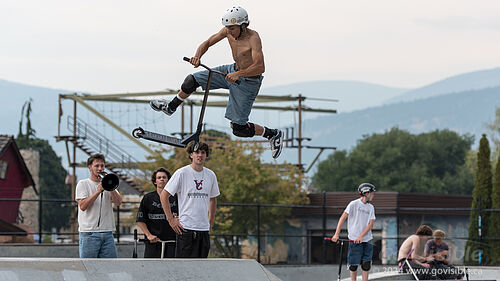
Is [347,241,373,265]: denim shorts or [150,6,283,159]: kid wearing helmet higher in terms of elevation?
[150,6,283,159]: kid wearing helmet

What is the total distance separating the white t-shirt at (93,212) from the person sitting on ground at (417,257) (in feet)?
20.9

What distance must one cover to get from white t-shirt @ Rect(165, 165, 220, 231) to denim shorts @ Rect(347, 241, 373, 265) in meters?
4.59

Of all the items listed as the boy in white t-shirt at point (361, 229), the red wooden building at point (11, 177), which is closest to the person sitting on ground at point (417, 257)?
the boy in white t-shirt at point (361, 229)

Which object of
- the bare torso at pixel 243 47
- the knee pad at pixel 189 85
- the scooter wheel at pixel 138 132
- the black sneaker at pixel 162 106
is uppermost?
the bare torso at pixel 243 47

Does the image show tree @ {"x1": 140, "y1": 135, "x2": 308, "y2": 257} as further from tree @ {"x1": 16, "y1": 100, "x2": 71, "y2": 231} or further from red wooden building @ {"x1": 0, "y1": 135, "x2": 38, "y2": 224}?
tree @ {"x1": 16, "y1": 100, "x2": 71, "y2": 231}

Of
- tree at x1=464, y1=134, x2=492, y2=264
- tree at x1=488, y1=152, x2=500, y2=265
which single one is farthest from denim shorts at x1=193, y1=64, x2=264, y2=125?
tree at x1=488, y1=152, x2=500, y2=265

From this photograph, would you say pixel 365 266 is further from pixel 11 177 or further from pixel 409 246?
pixel 11 177

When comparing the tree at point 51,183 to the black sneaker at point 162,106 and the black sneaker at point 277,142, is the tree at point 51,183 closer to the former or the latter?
the black sneaker at point 277,142

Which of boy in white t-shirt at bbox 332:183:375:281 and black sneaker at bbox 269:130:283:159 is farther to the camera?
boy in white t-shirt at bbox 332:183:375:281

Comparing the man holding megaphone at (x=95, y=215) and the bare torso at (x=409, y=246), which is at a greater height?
the man holding megaphone at (x=95, y=215)

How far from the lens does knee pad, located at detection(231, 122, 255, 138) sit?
33.4 feet

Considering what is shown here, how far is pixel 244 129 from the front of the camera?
1024 centimetres

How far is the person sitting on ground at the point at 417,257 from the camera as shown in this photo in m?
14.0

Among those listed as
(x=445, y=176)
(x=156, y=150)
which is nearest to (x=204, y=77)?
(x=156, y=150)
